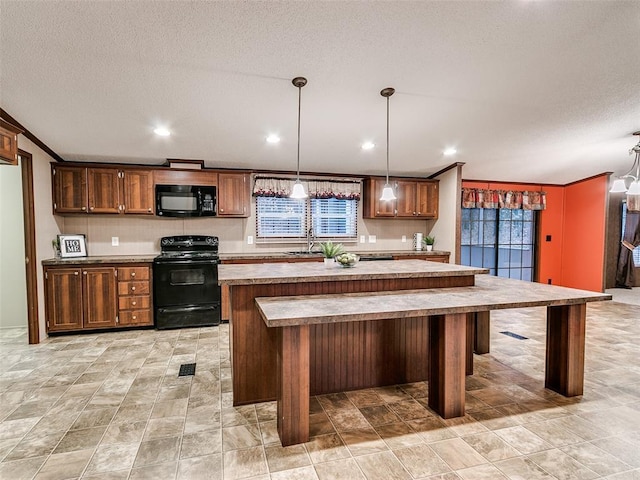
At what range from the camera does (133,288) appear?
4219 millimetres

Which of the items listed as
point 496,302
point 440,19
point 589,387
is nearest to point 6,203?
point 440,19

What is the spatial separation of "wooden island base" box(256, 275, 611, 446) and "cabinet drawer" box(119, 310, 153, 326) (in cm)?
267

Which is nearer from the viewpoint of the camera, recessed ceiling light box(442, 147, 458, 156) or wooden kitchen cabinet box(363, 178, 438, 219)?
recessed ceiling light box(442, 147, 458, 156)

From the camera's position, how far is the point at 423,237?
5973 millimetres

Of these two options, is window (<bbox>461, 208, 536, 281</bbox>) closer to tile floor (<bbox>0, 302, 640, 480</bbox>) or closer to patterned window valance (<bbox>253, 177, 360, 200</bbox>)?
patterned window valance (<bbox>253, 177, 360, 200</bbox>)

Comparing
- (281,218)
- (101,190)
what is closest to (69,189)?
(101,190)

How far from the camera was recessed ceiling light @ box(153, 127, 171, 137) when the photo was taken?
12.2 ft

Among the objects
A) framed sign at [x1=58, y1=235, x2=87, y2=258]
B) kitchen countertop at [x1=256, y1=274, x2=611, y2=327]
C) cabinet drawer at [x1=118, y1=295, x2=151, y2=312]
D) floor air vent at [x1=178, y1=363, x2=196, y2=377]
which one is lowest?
floor air vent at [x1=178, y1=363, x2=196, y2=377]

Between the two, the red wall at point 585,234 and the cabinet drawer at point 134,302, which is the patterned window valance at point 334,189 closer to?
the cabinet drawer at point 134,302

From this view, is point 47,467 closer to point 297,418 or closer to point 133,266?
point 297,418

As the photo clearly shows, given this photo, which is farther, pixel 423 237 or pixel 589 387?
pixel 423 237

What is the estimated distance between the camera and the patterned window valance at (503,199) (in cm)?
609

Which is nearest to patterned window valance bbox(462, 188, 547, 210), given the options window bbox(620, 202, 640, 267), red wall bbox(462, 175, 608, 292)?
red wall bbox(462, 175, 608, 292)

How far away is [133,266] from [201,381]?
2103 mm
